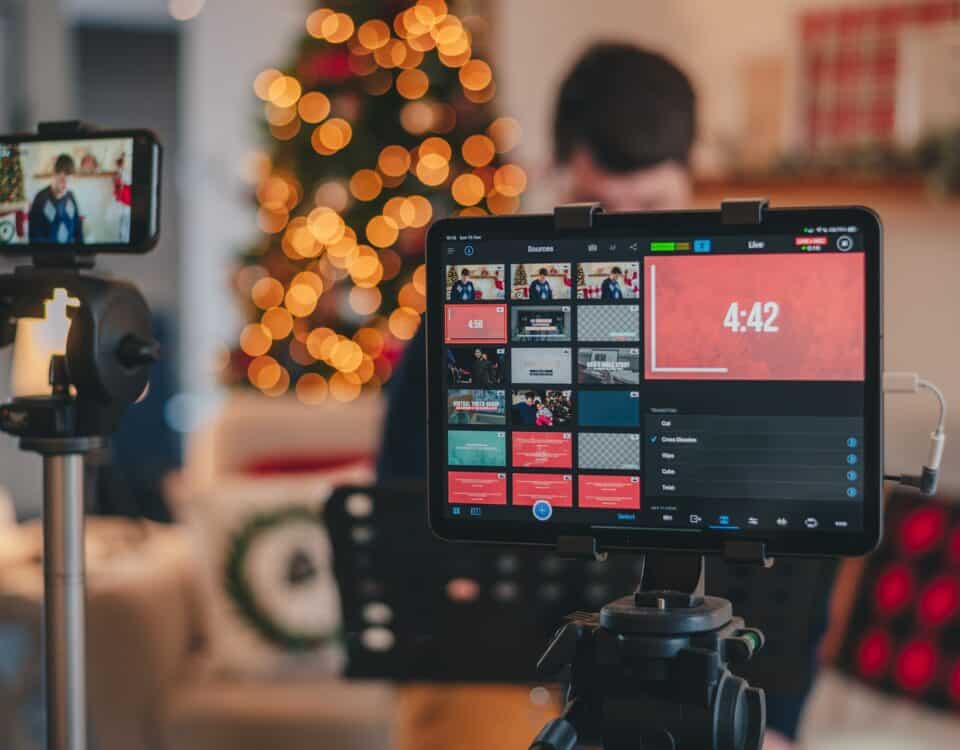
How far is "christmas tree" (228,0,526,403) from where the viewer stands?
357 centimetres

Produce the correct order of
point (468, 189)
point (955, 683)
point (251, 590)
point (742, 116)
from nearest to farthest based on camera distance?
point (955, 683)
point (251, 590)
point (742, 116)
point (468, 189)

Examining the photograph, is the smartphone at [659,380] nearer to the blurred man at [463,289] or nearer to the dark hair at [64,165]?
the blurred man at [463,289]

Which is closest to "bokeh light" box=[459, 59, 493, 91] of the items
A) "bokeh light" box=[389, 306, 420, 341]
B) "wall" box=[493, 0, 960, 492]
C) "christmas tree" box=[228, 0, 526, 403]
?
"christmas tree" box=[228, 0, 526, 403]

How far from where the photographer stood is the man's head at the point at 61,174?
3.22ft

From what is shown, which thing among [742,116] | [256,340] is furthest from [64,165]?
[256,340]

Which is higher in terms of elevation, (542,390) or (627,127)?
(627,127)

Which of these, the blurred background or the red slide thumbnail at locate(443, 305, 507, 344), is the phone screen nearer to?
the red slide thumbnail at locate(443, 305, 507, 344)

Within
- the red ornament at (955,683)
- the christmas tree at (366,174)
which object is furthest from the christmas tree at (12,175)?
the christmas tree at (366,174)

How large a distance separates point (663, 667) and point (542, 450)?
18 cm

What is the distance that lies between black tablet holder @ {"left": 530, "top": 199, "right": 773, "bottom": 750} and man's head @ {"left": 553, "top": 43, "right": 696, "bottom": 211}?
0.75 meters

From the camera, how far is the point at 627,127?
1558mm

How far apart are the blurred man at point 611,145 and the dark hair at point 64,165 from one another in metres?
0.69

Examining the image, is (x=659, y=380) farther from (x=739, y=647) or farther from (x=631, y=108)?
(x=631, y=108)

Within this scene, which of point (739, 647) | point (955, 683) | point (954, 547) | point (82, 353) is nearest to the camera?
point (739, 647)
